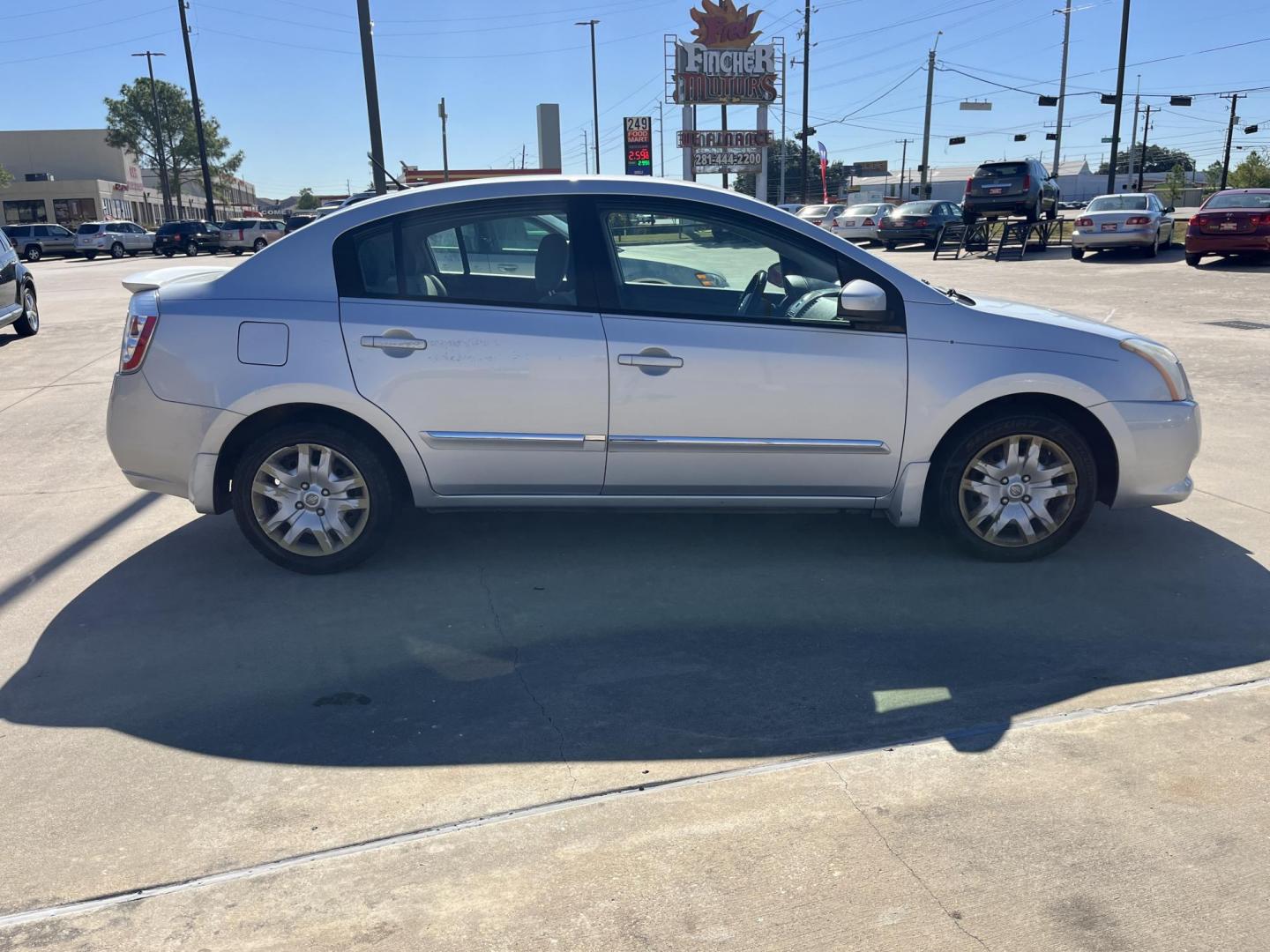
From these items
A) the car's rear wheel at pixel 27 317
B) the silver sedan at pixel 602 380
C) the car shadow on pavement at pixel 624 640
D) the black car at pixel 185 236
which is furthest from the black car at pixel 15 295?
the black car at pixel 185 236

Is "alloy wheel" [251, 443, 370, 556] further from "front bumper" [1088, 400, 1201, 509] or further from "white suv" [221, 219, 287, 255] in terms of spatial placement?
"white suv" [221, 219, 287, 255]

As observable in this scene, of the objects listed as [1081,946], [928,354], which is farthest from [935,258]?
[1081,946]

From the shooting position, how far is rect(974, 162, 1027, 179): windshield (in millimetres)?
26578

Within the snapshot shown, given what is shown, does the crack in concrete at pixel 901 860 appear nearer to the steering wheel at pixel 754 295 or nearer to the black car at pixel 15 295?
the steering wheel at pixel 754 295

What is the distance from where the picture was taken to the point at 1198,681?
374 cm

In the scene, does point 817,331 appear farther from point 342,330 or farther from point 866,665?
point 342,330

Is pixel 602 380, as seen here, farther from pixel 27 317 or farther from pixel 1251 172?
pixel 1251 172

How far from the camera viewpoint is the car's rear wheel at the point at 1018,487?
4.72 metres

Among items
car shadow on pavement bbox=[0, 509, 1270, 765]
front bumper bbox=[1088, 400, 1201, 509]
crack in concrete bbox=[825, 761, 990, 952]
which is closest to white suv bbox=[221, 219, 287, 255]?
car shadow on pavement bbox=[0, 509, 1270, 765]

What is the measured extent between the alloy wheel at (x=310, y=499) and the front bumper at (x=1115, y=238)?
23.6 meters

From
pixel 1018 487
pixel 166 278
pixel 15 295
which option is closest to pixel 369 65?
pixel 15 295

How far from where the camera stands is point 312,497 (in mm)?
4723

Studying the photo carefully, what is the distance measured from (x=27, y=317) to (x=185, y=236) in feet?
106

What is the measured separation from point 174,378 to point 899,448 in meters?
3.25
